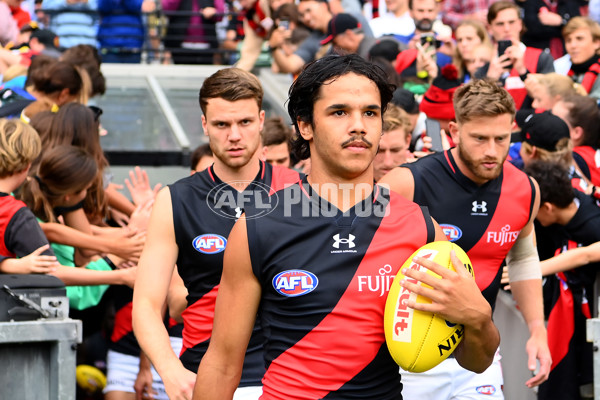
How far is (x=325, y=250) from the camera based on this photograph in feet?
11.2

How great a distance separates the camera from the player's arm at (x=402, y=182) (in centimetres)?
530

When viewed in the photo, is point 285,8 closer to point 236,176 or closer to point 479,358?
point 236,176

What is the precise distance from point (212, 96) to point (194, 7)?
32.7 ft

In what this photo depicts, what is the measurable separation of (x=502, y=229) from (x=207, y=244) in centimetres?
171

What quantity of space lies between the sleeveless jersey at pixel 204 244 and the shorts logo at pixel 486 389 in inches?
54.6

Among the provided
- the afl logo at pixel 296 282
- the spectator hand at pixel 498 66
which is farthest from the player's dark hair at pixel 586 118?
the afl logo at pixel 296 282

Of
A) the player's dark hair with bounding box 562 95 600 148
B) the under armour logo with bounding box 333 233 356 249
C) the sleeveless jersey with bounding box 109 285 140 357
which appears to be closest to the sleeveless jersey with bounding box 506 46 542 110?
the player's dark hair with bounding box 562 95 600 148

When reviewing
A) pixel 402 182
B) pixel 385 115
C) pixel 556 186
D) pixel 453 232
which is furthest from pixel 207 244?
pixel 556 186

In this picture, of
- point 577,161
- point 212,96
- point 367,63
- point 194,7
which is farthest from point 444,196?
point 194,7

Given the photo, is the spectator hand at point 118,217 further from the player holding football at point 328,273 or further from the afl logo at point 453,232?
the player holding football at point 328,273

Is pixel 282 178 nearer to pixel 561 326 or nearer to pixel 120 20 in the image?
pixel 561 326

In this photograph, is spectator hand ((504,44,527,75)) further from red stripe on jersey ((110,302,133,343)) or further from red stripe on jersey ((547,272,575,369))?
red stripe on jersey ((110,302,133,343))

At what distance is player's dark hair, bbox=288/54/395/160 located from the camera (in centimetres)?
354

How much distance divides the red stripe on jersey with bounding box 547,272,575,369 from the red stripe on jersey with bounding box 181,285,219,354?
284 cm
